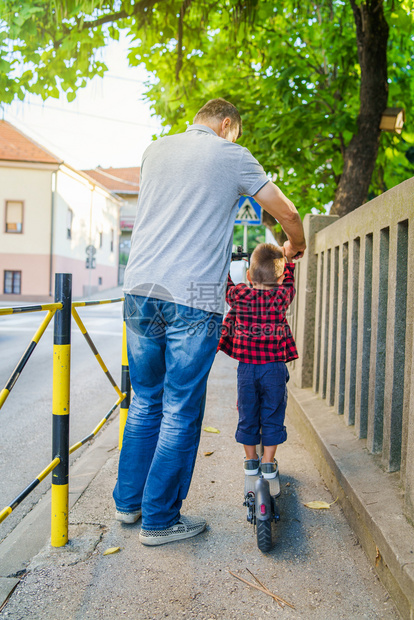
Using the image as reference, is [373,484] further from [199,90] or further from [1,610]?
[199,90]

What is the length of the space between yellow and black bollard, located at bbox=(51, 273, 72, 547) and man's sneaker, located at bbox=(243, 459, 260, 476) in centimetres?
91

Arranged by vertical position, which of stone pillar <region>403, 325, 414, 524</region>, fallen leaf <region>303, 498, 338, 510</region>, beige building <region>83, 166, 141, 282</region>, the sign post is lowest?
fallen leaf <region>303, 498, 338, 510</region>

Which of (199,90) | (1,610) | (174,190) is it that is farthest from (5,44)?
(1,610)

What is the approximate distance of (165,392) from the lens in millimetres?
2391

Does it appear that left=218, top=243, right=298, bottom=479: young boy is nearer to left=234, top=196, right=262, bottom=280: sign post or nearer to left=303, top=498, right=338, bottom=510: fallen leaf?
left=303, top=498, right=338, bottom=510: fallen leaf

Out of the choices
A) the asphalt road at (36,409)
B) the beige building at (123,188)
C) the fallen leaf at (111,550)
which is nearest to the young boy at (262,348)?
the fallen leaf at (111,550)

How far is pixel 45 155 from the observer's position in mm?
26484

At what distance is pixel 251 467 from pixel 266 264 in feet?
3.47

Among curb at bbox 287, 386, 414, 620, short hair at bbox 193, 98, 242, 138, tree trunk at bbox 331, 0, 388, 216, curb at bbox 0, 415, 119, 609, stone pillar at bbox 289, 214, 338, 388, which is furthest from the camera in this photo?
tree trunk at bbox 331, 0, 388, 216

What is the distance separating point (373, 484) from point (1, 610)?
1.56m

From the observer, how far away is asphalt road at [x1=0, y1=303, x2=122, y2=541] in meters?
3.43

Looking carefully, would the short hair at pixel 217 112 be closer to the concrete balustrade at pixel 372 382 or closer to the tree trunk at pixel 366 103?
the concrete balustrade at pixel 372 382

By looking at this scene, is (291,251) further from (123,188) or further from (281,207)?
(123,188)

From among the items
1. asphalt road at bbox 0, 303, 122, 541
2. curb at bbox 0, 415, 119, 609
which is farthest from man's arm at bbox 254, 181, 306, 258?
asphalt road at bbox 0, 303, 122, 541
